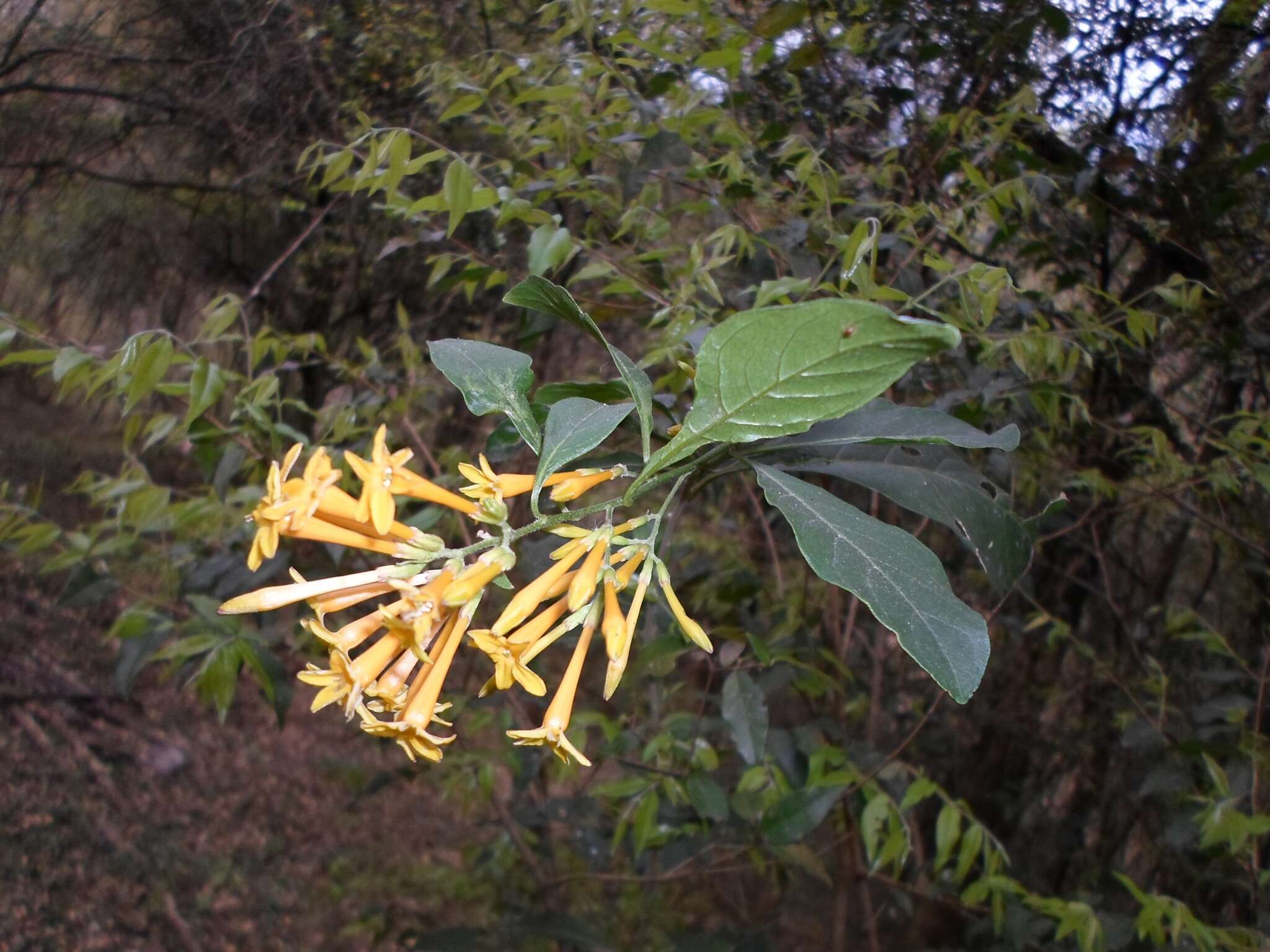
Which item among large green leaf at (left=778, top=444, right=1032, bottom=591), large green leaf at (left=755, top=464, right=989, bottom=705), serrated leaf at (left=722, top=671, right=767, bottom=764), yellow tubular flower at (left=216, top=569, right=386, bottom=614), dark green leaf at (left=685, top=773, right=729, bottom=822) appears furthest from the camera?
dark green leaf at (left=685, top=773, right=729, bottom=822)

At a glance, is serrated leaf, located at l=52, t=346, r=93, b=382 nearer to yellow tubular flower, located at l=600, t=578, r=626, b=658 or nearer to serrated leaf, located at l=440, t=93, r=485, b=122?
serrated leaf, located at l=440, t=93, r=485, b=122

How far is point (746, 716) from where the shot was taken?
160cm

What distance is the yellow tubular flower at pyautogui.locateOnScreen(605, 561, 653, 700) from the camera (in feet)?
2.77

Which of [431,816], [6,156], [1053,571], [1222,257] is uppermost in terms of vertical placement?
[1222,257]

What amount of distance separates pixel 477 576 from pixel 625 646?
0.20 m

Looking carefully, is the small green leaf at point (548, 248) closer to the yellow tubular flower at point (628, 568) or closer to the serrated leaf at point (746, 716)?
the yellow tubular flower at point (628, 568)

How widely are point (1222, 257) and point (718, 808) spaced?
77.9 inches

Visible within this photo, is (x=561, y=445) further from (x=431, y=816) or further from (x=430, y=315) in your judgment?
(x=431, y=816)

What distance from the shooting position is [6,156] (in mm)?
3043

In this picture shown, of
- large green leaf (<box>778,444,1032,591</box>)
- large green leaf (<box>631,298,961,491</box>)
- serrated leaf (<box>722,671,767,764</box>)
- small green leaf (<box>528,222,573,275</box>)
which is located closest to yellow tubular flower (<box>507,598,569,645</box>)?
large green leaf (<box>631,298,961,491</box>)

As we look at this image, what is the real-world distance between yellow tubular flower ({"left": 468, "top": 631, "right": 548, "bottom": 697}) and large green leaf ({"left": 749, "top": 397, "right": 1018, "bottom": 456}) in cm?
39

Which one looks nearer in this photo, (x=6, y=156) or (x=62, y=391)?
(x=62, y=391)

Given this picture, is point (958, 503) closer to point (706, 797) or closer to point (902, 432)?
point (902, 432)

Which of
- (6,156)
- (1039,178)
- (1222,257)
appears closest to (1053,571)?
(1222,257)
